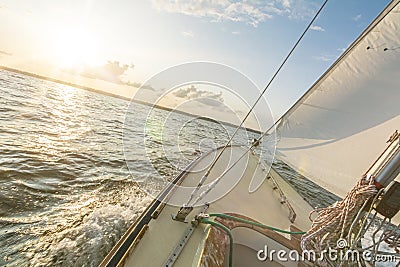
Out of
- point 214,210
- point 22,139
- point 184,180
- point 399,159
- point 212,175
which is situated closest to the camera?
point 399,159

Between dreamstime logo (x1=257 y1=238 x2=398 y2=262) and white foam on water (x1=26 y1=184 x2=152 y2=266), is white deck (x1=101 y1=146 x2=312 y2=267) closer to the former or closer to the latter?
dreamstime logo (x1=257 y1=238 x2=398 y2=262)

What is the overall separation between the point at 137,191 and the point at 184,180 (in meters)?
1.78

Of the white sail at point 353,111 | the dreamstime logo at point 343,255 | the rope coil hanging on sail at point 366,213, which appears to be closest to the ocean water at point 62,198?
the white sail at point 353,111

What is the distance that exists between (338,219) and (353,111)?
2.12 m

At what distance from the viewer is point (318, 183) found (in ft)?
10.2

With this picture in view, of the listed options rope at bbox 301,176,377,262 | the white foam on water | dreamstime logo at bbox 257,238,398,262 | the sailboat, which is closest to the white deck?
the sailboat

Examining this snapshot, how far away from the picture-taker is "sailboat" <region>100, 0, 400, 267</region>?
4.34 feet

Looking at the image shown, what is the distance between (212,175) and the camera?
373 cm

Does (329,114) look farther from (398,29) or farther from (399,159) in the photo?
(399,159)

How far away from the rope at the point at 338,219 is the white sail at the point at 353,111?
143 cm

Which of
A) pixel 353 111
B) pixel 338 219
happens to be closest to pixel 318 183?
pixel 353 111

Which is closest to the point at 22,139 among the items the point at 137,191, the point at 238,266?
the point at 137,191

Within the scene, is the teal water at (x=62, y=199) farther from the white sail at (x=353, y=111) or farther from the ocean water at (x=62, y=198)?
the white sail at (x=353, y=111)

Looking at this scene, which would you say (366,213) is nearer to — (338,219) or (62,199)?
(338,219)
